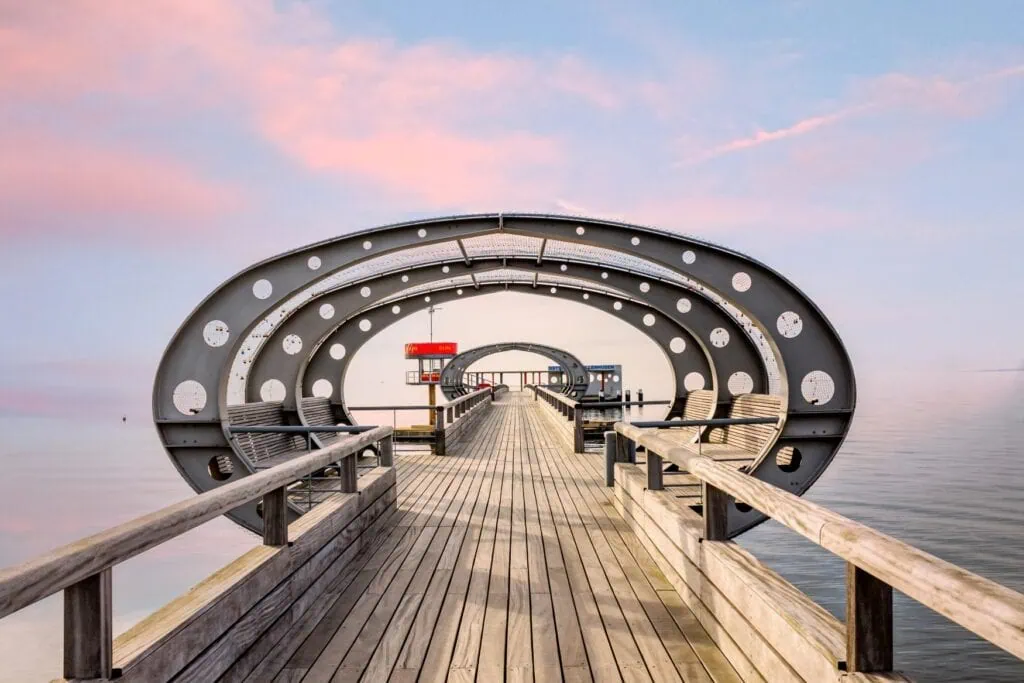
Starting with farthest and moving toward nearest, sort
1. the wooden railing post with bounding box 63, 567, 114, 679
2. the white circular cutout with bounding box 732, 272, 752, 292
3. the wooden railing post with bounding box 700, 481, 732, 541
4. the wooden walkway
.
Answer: the white circular cutout with bounding box 732, 272, 752, 292
the wooden railing post with bounding box 700, 481, 732, 541
the wooden walkway
the wooden railing post with bounding box 63, 567, 114, 679

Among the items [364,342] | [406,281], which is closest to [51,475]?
[364,342]

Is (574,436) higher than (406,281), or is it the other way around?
(406,281)

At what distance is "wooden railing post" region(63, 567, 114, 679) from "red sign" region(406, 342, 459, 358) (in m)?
63.7

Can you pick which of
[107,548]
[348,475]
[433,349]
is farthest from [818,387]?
[433,349]

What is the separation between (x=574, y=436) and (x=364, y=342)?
602 cm

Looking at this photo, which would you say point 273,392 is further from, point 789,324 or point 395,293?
point 789,324

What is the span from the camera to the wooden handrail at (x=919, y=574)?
167 centimetres

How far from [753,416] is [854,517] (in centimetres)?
501

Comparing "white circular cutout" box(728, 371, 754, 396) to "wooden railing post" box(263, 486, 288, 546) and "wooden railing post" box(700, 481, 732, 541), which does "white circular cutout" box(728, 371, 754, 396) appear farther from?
"wooden railing post" box(263, 486, 288, 546)

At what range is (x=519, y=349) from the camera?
44062 millimetres

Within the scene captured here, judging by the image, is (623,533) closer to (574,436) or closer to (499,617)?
(499,617)

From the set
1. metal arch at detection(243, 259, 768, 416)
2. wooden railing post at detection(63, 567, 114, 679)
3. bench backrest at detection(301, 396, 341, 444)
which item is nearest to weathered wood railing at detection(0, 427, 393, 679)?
wooden railing post at detection(63, 567, 114, 679)

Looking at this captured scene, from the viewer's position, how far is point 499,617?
14.6ft

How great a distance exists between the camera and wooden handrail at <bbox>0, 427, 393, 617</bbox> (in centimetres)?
199
